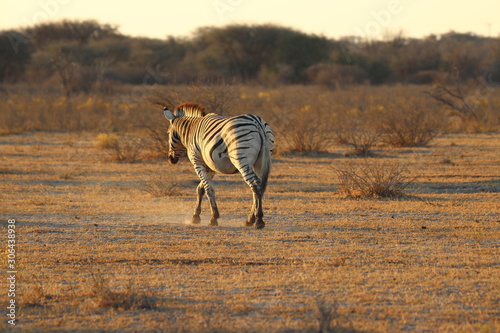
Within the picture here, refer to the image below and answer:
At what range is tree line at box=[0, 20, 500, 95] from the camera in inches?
1727

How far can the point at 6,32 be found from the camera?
46.0 metres

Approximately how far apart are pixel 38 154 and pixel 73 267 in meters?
11.8

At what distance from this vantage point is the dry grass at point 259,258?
543 cm

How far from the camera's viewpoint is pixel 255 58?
175ft

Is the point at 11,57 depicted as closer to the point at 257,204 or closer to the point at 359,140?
the point at 359,140

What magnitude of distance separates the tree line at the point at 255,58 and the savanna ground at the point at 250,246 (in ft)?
84.9

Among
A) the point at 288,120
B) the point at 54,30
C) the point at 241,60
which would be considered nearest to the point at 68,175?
the point at 288,120

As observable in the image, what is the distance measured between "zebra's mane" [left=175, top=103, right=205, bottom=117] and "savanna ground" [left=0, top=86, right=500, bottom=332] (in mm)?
1503

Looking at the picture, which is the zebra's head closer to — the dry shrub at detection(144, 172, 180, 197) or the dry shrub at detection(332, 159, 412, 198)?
the dry shrub at detection(144, 172, 180, 197)

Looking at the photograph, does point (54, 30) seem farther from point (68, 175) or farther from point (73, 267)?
point (73, 267)

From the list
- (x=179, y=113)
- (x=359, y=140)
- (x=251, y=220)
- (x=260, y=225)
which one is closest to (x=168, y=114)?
(x=179, y=113)

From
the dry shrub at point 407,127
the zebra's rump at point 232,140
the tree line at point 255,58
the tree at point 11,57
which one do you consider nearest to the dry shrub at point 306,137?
the dry shrub at point 407,127

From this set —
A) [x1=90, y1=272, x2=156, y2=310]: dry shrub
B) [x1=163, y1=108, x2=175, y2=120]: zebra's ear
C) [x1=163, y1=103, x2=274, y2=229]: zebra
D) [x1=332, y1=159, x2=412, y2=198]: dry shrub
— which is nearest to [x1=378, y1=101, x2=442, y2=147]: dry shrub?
[x1=332, y1=159, x2=412, y2=198]: dry shrub

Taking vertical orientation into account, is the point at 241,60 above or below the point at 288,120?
above
